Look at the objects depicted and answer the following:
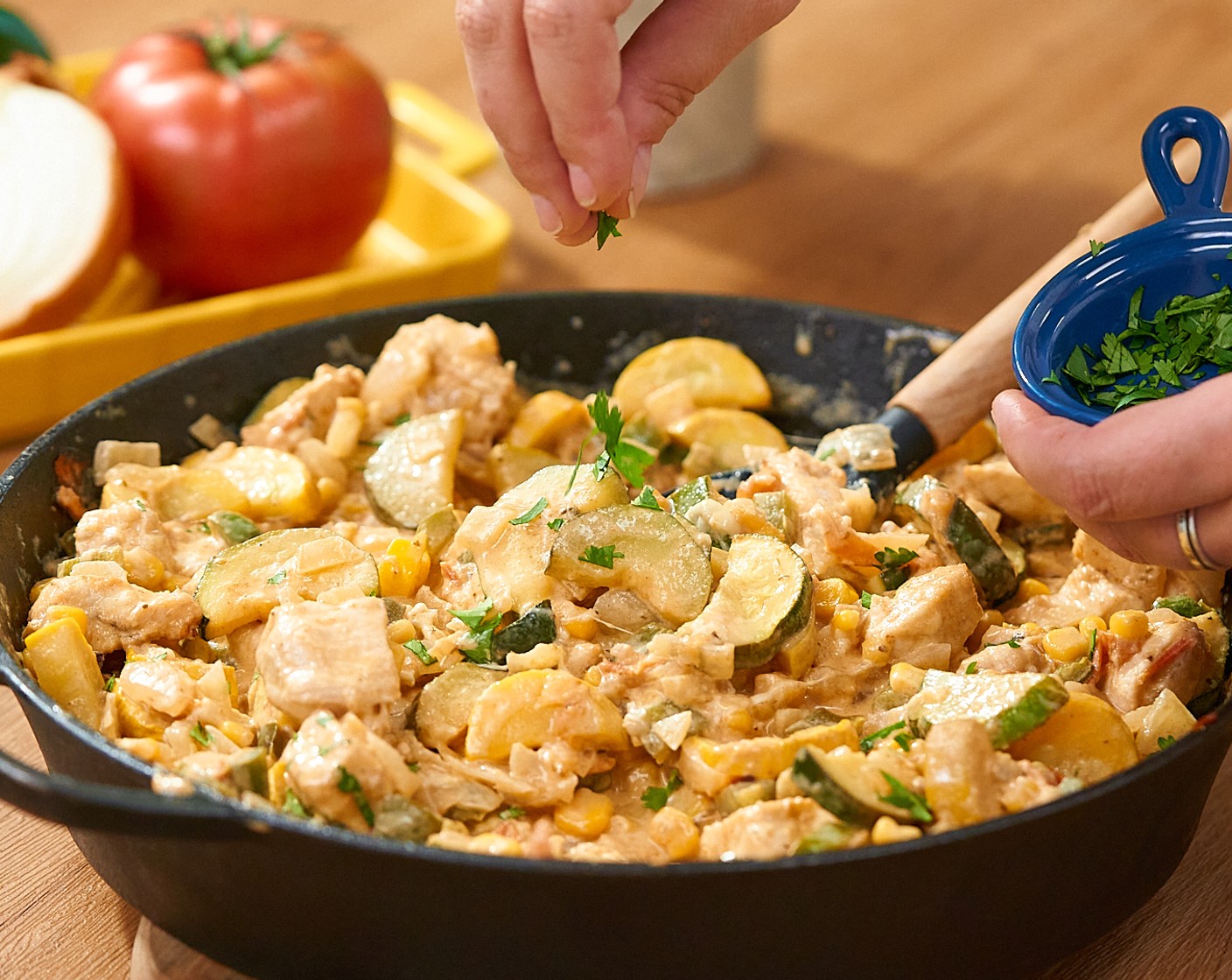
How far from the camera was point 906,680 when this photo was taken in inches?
61.1

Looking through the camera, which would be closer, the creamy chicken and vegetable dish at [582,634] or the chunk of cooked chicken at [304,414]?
the creamy chicken and vegetable dish at [582,634]

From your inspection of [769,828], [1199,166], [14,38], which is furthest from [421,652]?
[14,38]

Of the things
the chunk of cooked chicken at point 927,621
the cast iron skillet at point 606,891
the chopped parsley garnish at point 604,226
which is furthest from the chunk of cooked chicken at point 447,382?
the cast iron skillet at point 606,891

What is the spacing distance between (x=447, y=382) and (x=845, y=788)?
1.01m

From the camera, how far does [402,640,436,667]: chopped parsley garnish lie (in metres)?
1.55

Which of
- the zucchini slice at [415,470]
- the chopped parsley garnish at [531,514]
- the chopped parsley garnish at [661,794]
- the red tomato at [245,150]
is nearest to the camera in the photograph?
the chopped parsley garnish at [661,794]

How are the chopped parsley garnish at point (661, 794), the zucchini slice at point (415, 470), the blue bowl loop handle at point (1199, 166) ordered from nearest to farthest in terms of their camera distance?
the chopped parsley garnish at point (661, 794) < the blue bowl loop handle at point (1199, 166) < the zucchini slice at point (415, 470)

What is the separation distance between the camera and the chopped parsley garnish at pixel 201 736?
1.47 metres

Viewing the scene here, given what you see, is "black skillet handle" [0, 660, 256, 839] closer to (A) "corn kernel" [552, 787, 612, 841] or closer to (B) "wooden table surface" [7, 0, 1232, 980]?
(A) "corn kernel" [552, 787, 612, 841]

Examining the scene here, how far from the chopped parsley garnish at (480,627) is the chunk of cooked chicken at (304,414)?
532mm

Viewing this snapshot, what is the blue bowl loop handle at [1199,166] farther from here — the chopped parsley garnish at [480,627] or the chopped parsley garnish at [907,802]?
the chopped parsley garnish at [480,627]

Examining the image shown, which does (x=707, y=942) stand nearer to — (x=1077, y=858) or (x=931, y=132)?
(x=1077, y=858)

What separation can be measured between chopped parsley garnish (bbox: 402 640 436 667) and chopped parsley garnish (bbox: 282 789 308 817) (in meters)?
0.25

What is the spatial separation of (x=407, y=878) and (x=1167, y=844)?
73 cm
